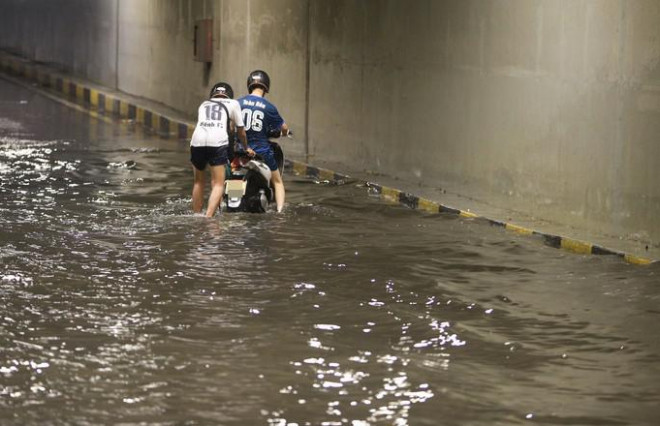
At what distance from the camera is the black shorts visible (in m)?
13.4

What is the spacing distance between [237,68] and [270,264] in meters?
10.7

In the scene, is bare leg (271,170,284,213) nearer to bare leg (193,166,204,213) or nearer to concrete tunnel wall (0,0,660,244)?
bare leg (193,166,204,213)

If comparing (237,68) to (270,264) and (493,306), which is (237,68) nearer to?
(270,264)

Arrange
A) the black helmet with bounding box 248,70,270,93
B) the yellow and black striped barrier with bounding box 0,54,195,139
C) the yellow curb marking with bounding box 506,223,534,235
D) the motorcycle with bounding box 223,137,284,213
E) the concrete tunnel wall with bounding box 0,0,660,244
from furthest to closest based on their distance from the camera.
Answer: the yellow and black striped barrier with bounding box 0,54,195,139 → the black helmet with bounding box 248,70,270,93 → the motorcycle with bounding box 223,137,284,213 → the yellow curb marking with bounding box 506,223,534,235 → the concrete tunnel wall with bounding box 0,0,660,244

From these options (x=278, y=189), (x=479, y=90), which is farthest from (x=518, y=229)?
(x=278, y=189)

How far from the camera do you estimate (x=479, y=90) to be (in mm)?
14516

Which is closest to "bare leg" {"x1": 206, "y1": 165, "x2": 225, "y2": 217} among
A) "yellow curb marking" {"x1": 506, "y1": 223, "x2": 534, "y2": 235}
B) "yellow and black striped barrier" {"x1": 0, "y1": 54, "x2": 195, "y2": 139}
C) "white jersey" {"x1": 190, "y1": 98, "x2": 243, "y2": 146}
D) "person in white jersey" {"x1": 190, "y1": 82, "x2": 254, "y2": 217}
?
"person in white jersey" {"x1": 190, "y1": 82, "x2": 254, "y2": 217}

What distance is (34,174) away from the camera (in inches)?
656

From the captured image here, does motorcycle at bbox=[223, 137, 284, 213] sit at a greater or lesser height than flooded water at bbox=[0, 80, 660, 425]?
greater

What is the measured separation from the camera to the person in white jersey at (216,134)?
43.7ft

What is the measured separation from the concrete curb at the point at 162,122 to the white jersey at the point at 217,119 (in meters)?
2.34

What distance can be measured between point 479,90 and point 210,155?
10.0 feet

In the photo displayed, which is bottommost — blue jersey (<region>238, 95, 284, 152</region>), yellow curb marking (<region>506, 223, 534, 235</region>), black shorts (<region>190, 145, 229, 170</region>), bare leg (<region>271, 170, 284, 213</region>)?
yellow curb marking (<region>506, 223, 534, 235</region>)

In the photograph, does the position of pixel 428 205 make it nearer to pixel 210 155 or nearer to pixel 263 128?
pixel 263 128
